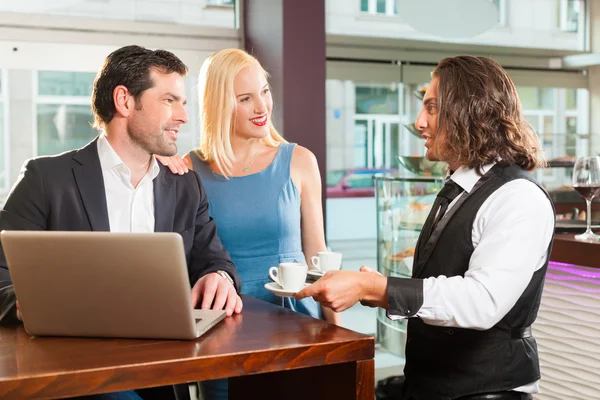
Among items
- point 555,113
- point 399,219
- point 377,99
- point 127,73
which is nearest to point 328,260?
point 127,73

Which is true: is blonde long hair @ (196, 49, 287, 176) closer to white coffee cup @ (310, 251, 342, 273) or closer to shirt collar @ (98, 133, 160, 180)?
shirt collar @ (98, 133, 160, 180)

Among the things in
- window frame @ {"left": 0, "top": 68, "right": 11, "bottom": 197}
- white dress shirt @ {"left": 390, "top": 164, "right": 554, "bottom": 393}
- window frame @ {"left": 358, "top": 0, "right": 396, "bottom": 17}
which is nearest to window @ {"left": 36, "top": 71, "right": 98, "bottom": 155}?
window frame @ {"left": 0, "top": 68, "right": 11, "bottom": 197}

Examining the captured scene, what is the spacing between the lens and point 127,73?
2.26m

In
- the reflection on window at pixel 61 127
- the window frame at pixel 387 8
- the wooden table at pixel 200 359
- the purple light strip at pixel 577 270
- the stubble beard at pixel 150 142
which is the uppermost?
the window frame at pixel 387 8

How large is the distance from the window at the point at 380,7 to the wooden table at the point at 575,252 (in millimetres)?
2762

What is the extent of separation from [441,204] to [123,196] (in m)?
0.92

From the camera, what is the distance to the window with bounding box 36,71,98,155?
13.8 feet

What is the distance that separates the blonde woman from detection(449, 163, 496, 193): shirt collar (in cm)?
98

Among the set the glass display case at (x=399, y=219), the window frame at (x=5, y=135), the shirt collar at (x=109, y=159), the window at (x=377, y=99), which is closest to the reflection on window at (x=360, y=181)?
the window at (x=377, y=99)

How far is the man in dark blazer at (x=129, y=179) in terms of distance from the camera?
6.78 feet

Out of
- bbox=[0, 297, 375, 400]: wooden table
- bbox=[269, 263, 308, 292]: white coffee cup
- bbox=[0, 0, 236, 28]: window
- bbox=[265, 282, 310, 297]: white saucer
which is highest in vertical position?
bbox=[0, 0, 236, 28]: window

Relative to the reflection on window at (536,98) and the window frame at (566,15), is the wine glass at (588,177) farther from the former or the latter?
the window frame at (566,15)

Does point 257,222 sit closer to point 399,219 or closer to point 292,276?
point 292,276

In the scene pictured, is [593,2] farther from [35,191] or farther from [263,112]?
[35,191]
